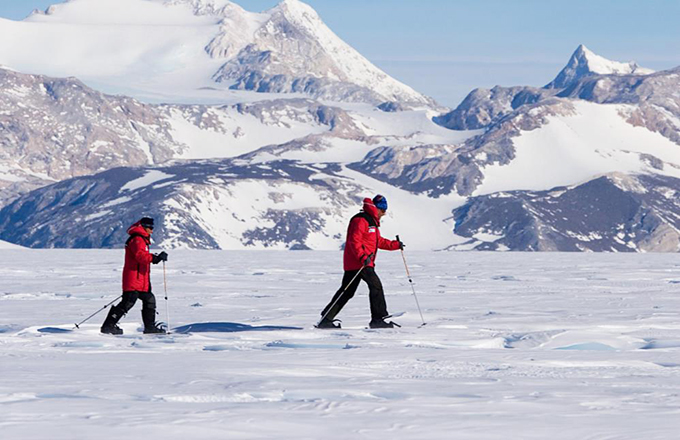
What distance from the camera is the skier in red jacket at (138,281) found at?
50.4 ft

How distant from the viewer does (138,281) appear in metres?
15.6

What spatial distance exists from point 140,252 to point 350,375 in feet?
20.2

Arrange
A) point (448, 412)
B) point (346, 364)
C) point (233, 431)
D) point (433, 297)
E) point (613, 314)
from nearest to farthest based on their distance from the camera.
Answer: point (233, 431) < point (448, 412) < point (346, 364) < point (613, 314) < point (433, 297)

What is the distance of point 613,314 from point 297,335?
6343 millimetres

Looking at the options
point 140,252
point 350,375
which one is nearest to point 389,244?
point 140,252

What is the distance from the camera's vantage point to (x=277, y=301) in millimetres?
23531

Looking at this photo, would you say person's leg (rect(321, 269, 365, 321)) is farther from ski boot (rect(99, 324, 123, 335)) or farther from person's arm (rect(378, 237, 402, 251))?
ski boot (rect(99, 324, 123, 335))

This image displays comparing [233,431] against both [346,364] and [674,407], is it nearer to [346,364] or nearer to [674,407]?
[674,407]

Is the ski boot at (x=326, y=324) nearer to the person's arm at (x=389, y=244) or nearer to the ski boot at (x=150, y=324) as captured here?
the person's arm at (x=389, y=244)

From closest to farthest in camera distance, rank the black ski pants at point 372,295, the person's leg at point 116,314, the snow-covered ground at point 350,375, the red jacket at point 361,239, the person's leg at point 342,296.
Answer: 1. the snow-covered ground at point 350,375
2. the person's leg at point 116,314
3. the person's leg at point 342,296
4. the black ski pants at point 372,295
5. the red jacket at point 361,239

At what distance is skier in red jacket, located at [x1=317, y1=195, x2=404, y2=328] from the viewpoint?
15.7 metres

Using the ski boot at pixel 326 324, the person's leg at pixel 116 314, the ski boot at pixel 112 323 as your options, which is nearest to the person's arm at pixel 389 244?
the ski boot at pixel 326 324

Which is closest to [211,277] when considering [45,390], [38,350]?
[38,350]

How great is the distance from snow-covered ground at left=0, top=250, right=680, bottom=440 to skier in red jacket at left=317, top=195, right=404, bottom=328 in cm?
49
